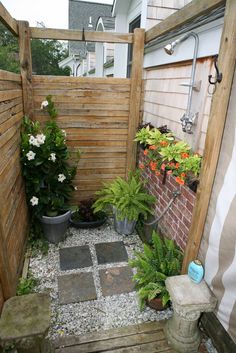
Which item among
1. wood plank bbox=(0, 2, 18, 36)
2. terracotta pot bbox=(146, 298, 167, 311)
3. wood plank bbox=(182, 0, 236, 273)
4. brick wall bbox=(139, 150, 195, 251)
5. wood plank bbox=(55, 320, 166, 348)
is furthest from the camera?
brick wall bbox=(139, 150, 195, 251)

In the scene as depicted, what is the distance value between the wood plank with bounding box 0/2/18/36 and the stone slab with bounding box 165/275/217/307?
296cm

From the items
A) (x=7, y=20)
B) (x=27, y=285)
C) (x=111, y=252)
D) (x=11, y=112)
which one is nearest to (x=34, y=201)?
(x=27, y=285)

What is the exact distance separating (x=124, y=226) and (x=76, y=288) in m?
1.23

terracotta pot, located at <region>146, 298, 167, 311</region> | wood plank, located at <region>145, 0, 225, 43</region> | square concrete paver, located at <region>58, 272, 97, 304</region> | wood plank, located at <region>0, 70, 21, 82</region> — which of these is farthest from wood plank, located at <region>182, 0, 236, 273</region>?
wood plank, located at <region>0, 70, 21, 82</region>

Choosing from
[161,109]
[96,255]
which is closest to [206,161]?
[161,109]

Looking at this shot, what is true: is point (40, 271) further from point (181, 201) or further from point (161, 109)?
point (161, 109)

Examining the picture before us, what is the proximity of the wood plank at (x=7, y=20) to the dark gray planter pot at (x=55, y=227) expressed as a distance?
7.70 feet

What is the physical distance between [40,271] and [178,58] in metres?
3.02

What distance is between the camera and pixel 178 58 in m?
2.79

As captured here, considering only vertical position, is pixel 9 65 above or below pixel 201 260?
above

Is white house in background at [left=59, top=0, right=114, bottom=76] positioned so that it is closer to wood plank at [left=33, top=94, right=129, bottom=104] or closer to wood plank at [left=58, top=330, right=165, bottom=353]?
wood plank at [left=33, top=94, right=129, bottom=104]

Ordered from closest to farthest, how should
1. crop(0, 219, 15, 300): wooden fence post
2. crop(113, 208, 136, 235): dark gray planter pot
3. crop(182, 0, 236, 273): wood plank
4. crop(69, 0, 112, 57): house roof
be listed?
crop(182, 0, 236, 273): wood plank
crop(0, 219, 15, 300): wooden fence post
crop(113, 208, 136, 235): dark gray planter pot
crop(69, 0, 112, 57): house roof

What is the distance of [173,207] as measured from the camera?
9.75 feet

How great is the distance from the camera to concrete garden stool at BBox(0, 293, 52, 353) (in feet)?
5.00
